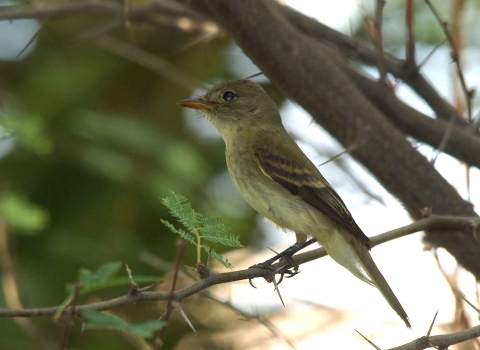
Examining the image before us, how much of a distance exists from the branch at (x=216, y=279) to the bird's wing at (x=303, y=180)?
0.64 metres

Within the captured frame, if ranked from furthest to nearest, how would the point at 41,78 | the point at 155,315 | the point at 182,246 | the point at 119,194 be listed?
1. the point at 41,78
2. the point at 119,194
3. the point at 155,315
4. the point at 182,246

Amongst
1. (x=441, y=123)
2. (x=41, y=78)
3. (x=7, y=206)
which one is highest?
(x=41, y=78)

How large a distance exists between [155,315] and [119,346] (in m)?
0.38

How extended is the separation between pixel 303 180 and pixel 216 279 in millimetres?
2029

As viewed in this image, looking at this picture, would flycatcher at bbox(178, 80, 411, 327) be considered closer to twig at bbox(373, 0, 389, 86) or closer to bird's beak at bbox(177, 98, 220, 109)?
bird's beak at bbox(177, 98, 220, 109)

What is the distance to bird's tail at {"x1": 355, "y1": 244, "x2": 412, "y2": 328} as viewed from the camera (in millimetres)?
4008

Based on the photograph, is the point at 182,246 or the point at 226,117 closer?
the point at 182,246

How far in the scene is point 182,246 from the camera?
1.83m

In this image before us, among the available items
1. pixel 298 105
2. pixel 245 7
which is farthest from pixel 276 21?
pixel 298 105

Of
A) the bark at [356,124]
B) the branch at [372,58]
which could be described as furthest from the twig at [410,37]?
the bark at [356,124]

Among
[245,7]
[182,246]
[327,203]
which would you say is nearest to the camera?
[182,246]

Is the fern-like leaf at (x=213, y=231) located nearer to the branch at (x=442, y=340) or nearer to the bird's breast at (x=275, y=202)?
the branch at (x=442, y=340)

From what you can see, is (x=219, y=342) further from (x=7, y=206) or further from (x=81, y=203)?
(x=7, y=206)

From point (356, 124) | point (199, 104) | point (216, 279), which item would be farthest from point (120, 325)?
point (199, 104)
